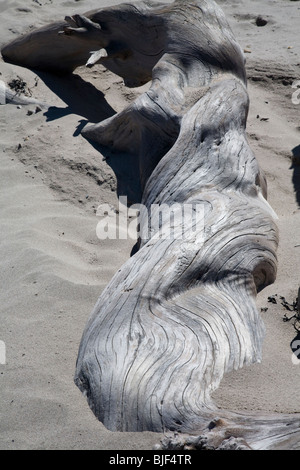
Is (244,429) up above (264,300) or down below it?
above

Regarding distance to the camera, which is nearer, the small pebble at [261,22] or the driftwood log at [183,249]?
the driftwood log at [183,249]

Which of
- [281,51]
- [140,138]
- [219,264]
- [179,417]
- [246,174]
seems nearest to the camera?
[179,417]

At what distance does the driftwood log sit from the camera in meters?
2.61

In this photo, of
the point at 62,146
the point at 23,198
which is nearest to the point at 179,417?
the point at 23,198

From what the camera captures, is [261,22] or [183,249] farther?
[261,22]

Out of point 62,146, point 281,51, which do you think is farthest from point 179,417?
point 281,51

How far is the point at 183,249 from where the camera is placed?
11.0 feet

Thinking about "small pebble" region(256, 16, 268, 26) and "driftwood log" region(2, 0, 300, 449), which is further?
"small pebble" region(256, 16, 268, 26)

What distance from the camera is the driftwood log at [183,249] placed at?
2605 mm
